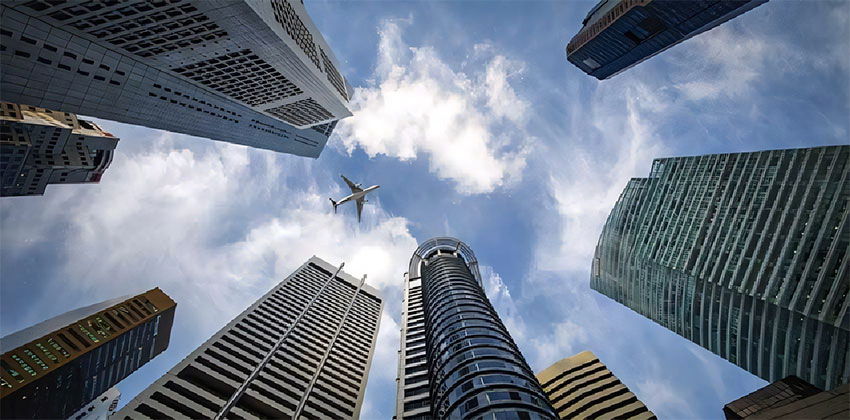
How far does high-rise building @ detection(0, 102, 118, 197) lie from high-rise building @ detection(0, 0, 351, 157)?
39.3 metres

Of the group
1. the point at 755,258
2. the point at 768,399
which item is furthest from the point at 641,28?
the point at 768,399

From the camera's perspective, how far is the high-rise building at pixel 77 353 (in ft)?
225

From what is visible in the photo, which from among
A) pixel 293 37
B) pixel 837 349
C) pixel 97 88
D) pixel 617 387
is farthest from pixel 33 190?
pixel 837 349

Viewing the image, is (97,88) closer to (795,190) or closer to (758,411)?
(758,411)

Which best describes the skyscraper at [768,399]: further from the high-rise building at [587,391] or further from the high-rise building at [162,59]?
the high-rise building at [162,59]

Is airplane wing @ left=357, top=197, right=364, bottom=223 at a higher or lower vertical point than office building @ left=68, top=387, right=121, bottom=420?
higher

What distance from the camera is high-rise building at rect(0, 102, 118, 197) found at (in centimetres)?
8362

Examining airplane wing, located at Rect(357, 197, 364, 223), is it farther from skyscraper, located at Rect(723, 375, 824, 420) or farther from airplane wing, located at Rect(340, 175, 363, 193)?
skyscraper, located at Rect(723, 375, 824, 420)

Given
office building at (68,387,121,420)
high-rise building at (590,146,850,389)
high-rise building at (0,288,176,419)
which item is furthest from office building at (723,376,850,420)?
office building at (68,387,121,420)

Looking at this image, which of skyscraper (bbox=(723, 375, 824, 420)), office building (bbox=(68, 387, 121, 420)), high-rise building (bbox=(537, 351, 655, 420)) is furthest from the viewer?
office building (bbox=(68, 387, 121, 420))

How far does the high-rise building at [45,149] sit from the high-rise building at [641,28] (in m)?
→ 130

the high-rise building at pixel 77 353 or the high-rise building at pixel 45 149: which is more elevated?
the high-rise building at pixel 45 149

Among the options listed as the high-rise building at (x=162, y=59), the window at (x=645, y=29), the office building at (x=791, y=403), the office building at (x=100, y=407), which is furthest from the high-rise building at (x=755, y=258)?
the office building at (x=100, y=407)

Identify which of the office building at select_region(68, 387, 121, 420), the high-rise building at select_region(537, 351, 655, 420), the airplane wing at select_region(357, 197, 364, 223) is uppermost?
the airplane wing at select_region(357, 197, 364, 223)
